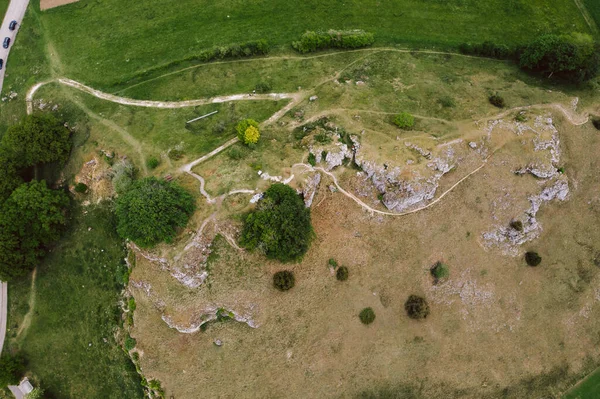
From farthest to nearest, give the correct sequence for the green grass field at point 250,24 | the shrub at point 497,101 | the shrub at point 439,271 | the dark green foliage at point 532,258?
the green grass field at point 250,24 → the shrub at point 497,101 → the dark green foliage at point 532,258 → the shrub at point 439,271

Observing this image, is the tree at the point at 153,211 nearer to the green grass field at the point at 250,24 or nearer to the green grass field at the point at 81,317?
the green grass field at the point at 81,317

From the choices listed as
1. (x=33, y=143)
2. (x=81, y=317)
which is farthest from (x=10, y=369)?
(x=33, y=143)

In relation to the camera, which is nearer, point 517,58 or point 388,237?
point 388,237

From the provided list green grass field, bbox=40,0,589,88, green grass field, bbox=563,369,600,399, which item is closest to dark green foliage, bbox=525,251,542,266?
green grass field, bbox=563,369,600,399

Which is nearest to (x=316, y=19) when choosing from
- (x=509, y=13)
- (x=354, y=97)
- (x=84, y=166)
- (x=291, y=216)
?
(x=354, y=97)

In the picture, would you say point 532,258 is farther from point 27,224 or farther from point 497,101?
point 27,224

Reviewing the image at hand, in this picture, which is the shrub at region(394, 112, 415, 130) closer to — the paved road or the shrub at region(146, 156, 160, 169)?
the shrub at region(146, 156, 160, 169)

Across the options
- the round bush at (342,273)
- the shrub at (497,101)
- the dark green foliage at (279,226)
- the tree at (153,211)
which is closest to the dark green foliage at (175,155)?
the tree at (153,211)

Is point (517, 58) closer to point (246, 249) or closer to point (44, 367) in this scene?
point (246, 249)
